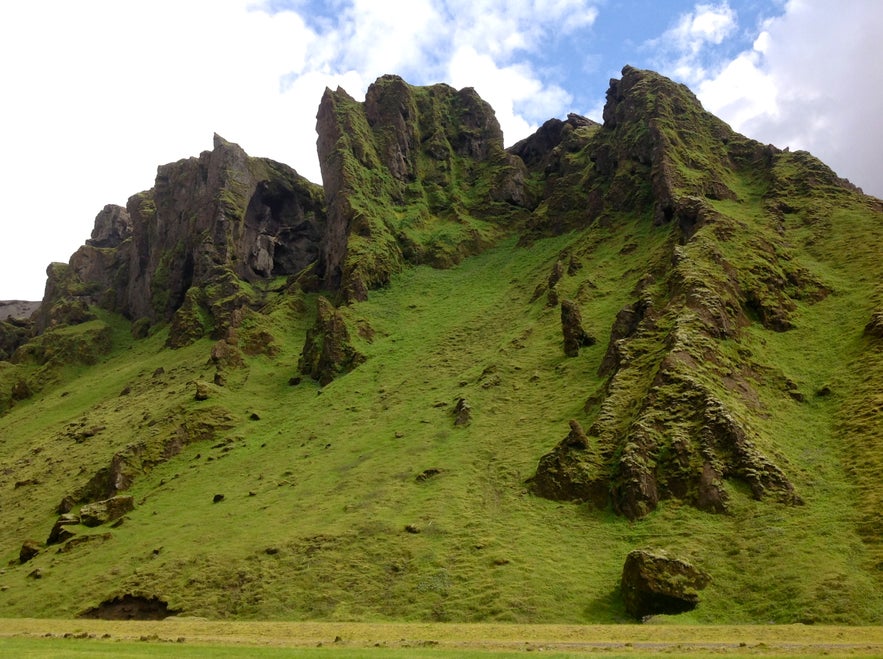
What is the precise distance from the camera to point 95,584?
5016cm

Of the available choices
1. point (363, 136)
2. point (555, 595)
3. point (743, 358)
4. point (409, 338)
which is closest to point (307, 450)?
point (409, 338)

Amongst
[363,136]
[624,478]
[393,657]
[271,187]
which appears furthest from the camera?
[271,187]

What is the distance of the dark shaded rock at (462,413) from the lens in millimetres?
66312

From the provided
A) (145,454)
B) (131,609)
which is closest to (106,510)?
(145,454)

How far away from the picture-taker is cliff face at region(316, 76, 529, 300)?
125 metres

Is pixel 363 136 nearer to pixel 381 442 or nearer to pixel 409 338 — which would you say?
pixel 409 338

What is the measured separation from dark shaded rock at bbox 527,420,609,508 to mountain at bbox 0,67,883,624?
24 centimetres

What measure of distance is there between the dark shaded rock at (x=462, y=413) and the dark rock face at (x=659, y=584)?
3071 centimetres

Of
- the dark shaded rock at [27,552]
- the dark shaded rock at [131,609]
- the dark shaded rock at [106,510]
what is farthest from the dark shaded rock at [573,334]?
the dark shaded rock at [27,552]

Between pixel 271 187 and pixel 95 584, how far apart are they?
120 metres

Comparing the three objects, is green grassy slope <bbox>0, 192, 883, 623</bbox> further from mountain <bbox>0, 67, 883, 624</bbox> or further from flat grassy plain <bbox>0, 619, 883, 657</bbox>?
flat grassy plain <bbox>0, 619, 883, 657</bbox>

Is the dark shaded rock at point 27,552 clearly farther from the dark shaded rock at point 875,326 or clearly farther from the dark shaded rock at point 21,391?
the dark shaded rock at point 21,391

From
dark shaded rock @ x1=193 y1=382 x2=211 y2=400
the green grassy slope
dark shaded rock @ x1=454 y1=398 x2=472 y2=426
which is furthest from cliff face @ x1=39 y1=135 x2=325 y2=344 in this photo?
dark shaded rock @ x1=454 y1=398 x2=472 y2=426

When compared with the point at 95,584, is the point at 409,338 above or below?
above
